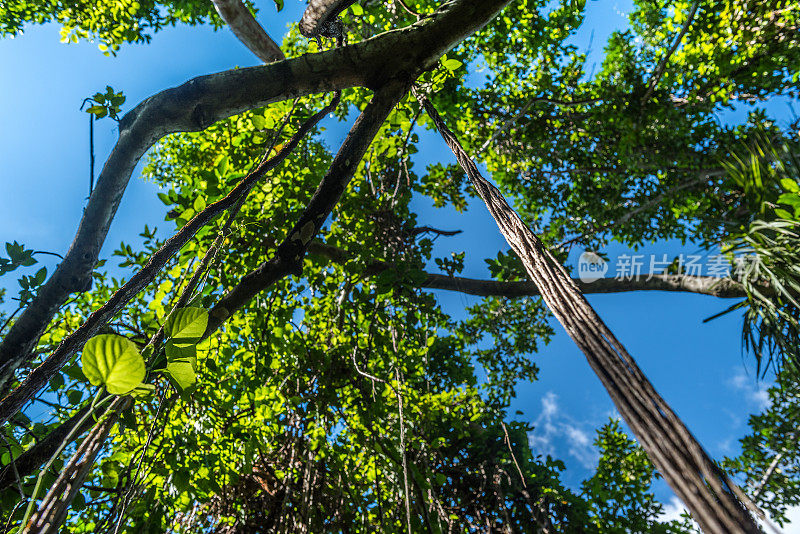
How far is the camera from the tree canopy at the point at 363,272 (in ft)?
3.38

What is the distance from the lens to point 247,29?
13.4 ft

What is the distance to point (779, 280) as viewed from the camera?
277 cm

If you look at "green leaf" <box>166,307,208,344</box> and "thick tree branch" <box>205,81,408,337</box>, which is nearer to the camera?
"green leaf" <box>166,307,208,344</box>

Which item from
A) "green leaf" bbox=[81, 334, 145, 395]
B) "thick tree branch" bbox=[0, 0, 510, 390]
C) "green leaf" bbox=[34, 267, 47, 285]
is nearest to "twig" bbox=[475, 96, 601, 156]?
"thick tree branch" bbox=[0, 0, 510, 390]

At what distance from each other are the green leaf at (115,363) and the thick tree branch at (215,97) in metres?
0.51

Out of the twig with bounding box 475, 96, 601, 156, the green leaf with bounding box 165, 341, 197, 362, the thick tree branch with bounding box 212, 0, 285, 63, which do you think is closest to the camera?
the green leaf with bounding box 165, 341, 197, 362

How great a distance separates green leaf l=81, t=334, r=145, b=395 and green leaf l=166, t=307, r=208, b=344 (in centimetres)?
10

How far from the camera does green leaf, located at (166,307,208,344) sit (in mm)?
609

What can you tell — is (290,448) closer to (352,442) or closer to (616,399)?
(352,442)

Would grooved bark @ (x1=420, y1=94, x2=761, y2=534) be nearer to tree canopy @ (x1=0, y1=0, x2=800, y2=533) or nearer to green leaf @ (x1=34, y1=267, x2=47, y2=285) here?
tree canopy @ (x1=0, y1=0, x2=800, y2=533)

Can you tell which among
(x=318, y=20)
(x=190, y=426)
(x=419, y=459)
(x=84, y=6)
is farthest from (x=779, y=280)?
(x=84, y=6)

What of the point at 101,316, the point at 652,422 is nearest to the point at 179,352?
the point at 101,316

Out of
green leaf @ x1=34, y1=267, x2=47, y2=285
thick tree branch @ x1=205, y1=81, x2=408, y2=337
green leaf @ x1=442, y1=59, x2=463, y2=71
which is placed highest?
green leaf @ x1=442, y1=59, x2=463, y2=71

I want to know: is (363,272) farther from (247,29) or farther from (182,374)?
(247,29)
